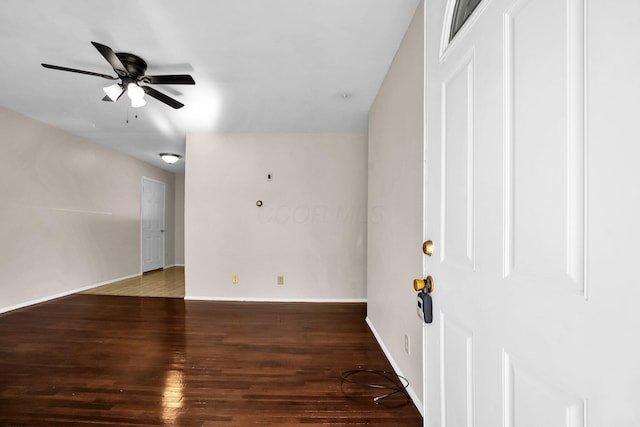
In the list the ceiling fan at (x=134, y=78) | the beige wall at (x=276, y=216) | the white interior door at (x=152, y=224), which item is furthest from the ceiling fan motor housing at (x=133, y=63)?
the white interior door at (x=152, y=224)

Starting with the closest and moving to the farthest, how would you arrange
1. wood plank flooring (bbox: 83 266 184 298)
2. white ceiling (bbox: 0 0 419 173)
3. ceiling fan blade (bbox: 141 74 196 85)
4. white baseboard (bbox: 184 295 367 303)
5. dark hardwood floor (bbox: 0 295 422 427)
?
dark hardwood floor (bbox: 0 295 422 427) < white ceiling (bbox: 0 0 419 173) < ceiling fan blade (bbox: 141 74 196 85) < white baseboard (bbox: 184 295 367 303) < wood plank flooring (bbox: 83 266 184 298)

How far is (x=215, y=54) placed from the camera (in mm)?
2557

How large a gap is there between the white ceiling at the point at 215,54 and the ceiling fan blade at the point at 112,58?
173mm

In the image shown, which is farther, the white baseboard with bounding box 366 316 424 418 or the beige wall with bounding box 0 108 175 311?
the beige wall with bounding box 0 108 175 311

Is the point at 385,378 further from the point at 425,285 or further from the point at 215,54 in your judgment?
the point at 215,54

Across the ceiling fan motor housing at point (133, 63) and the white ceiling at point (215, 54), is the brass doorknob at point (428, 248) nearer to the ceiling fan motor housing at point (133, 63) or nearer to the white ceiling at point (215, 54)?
the white ceiling at point (215, 54)

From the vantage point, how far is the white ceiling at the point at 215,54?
80.3 inches

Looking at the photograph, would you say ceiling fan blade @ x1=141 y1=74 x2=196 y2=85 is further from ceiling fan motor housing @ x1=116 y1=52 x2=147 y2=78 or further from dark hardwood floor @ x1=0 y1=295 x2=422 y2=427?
dark hardwood floor @ x1=0 y1=295 x2=422 y2=427

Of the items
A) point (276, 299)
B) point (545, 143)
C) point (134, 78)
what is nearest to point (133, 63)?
point (134, 78)

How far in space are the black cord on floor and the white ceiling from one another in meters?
2.57

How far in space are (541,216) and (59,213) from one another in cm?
608

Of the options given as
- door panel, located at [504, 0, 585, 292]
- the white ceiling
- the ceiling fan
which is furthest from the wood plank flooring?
door panel, located at [504, 0, 585, 292]

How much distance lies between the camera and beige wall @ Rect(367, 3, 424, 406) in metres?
1.98

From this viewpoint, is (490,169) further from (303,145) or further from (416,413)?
(303,145)
